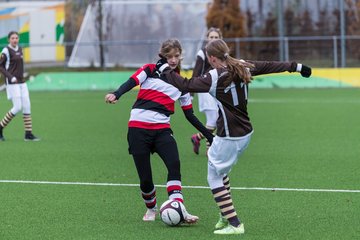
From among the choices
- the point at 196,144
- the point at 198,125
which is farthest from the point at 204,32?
the point at 198,125

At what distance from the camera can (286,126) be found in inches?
742

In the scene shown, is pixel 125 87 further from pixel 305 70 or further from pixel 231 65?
pixel 305 70

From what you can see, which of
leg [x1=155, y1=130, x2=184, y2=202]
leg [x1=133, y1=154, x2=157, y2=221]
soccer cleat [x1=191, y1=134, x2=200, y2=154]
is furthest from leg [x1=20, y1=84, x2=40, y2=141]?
leg [x1=155, y1=130, x2=184, y2=202]

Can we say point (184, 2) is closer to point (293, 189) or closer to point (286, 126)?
point (286, 126)

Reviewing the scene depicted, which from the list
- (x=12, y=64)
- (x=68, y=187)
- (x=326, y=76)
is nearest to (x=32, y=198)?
(x=68, y=187)

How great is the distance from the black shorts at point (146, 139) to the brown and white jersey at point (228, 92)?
0.82 metres

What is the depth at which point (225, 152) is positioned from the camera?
765 centimetres

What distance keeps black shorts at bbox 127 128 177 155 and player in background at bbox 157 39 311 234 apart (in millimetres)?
769

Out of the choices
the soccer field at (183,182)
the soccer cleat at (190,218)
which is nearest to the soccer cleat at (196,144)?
the soccer field at (183,182)

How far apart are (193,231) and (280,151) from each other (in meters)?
6.55

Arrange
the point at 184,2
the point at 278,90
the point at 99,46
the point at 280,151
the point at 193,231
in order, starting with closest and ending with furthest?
1. the point at 193,231
2. the point at 280,151
3. the point at 278,90
4. the point at 99,46
5. the point at 184,2

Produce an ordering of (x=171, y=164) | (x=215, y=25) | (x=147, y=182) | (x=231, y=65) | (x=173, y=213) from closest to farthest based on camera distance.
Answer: (x=231, y=65) < (x=173, y=213) < (x=171, y=164) < (x=147, y=182) < (x=215, y=25)

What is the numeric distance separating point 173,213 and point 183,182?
289cm

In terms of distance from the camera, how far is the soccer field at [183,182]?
8070 mm
